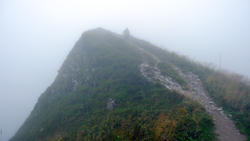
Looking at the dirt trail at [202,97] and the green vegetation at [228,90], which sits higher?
the green vegetation at [228,90]

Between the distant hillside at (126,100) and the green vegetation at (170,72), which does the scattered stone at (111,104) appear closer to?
the distant hillside at (126,100)

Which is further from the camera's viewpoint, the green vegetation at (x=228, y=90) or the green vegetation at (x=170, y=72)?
the green vegetation at (x=170, y=72)

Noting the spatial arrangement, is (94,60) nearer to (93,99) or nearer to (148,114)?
(93,99)

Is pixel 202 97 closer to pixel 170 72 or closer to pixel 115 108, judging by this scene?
pixel 170 72

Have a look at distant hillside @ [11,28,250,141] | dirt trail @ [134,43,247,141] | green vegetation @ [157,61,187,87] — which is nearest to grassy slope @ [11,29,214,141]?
distant hillside @ [11,28,250,141]

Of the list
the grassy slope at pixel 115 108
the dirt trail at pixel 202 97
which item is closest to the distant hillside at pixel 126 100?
the grassy slope at pixel 115 108

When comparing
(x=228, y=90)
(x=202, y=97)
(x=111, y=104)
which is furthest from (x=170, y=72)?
(x=111, y=104)

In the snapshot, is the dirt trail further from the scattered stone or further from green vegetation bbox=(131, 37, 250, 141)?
the scattered stone

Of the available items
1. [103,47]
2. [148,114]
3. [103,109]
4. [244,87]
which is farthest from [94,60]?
[244,87]
